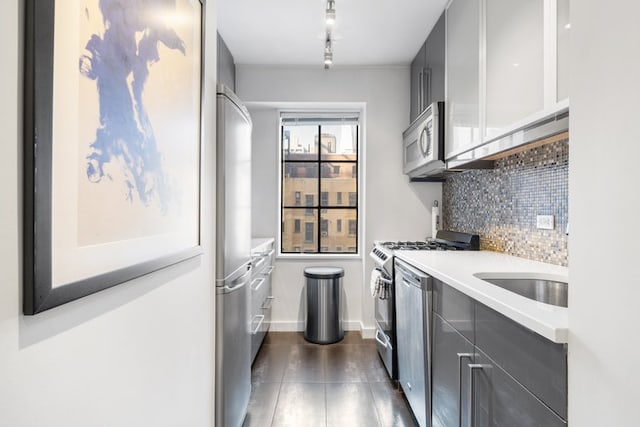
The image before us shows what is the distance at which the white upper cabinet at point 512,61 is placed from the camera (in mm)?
1383

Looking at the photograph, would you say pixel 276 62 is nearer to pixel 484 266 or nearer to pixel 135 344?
pixel 484 266

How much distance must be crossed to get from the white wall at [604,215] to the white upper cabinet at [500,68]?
0.54 m

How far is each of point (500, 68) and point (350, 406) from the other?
2.19m

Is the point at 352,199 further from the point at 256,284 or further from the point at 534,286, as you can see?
the point at 534,286

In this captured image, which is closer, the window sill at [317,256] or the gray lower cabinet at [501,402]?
the gray lower cabinet at [501,402]

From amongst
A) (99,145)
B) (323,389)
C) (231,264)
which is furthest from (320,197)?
(99,145)

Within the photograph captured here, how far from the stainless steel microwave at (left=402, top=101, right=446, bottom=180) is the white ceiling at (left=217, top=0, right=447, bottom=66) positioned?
2.36 ft

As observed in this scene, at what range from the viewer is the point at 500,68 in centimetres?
169

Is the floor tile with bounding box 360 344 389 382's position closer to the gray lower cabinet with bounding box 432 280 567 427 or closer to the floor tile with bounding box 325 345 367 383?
the floor tile with bounding box 325 345 367 383

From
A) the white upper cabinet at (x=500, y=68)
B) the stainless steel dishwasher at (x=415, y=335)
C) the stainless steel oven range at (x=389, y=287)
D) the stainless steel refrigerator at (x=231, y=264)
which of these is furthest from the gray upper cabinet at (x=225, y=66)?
the stainless steel dishwasher at (x=415, y=335)

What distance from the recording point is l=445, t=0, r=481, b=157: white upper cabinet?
1.95 metres

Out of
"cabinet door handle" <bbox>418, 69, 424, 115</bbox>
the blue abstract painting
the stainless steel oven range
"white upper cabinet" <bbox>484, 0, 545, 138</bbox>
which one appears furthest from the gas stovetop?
the blue abstract painting

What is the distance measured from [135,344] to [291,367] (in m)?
2.16

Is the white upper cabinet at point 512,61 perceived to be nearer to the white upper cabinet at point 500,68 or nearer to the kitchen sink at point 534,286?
the white upper cabinet at point 500,68
